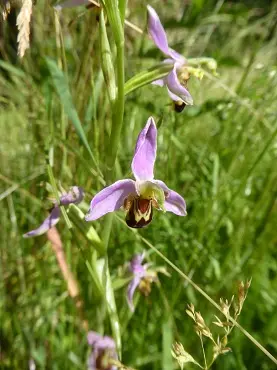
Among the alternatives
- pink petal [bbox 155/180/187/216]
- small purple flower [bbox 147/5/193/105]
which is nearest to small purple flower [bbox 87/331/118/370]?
pink petal [bbox 155/180/187/216]

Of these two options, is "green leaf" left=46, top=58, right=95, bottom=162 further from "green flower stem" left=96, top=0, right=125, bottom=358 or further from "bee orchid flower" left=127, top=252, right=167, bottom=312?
"bee orchid flower" left=127, top=252, right=167, bottom=312

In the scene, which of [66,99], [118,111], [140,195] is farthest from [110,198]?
[66,99]

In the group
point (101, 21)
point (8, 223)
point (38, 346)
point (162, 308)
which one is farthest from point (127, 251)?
point (101, 21)

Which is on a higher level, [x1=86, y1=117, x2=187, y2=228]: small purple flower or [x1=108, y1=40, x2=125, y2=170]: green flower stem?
[x1=108, y1=40, x2=125, y2=170]: green flower stem

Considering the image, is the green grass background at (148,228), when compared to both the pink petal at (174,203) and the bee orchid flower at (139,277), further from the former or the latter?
the pink petal at (174,203)

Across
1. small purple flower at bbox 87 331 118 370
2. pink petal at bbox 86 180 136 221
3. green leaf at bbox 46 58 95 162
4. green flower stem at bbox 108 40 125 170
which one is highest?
green flower stem at bbox 108 40 125 170

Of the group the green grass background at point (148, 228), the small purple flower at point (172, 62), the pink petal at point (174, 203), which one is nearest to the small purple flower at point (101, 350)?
the green grass background at point (148, 228)

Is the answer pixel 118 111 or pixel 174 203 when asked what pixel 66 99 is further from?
pixel 174 203
